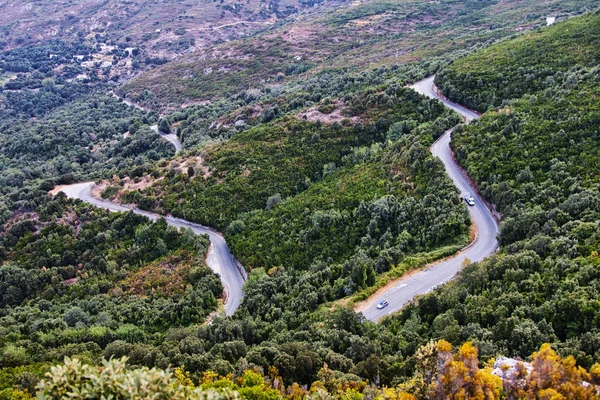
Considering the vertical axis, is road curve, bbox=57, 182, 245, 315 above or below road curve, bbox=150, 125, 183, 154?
below

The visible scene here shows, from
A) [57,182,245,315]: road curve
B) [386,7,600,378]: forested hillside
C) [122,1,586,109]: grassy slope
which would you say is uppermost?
[122,1,586,109]: grassy slope

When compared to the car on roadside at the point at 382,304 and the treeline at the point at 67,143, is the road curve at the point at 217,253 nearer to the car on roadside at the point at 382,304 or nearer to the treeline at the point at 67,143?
the treeline at the point at 67,143

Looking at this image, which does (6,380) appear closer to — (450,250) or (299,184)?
(450,250)

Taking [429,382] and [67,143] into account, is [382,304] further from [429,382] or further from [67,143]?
[67,143]

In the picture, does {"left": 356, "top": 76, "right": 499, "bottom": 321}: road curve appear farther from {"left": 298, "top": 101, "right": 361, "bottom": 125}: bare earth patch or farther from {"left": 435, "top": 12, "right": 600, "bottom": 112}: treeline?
{"left": 298, "top": 101, "right": 361, "bottom": 125}: bare earth patch

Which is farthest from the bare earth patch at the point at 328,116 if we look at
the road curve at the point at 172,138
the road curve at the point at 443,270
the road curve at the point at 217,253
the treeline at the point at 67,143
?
the road curve at the point at 172,138

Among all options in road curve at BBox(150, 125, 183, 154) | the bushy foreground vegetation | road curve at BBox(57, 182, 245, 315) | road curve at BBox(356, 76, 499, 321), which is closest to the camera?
the bushy foreground vegetation

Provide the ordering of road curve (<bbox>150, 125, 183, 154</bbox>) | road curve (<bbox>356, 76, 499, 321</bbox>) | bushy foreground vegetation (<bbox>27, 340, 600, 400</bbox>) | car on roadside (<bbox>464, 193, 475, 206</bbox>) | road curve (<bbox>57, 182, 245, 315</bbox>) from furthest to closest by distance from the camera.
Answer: road curve (<bbox>150, 125, 183, 154</bbox>)
road curve (<bbox>57, 182, 245, 315</bbox>)
car on roadside (<bbox>464, 193, 475, 206</bbox>)
road curve (<bbox>356, 76, 499, 321</bbox>)
bushy foreground vegetation (<bbox>27, 340, 600, 400</bbox>)

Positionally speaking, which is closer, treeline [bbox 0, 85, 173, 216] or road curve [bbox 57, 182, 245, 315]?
road curve [bbox 57, 182, 245, 315]

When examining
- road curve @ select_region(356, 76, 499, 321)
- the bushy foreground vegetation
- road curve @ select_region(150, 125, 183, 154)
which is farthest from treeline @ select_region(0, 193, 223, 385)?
road curve @ select_region(150, 125, 183, 154)
